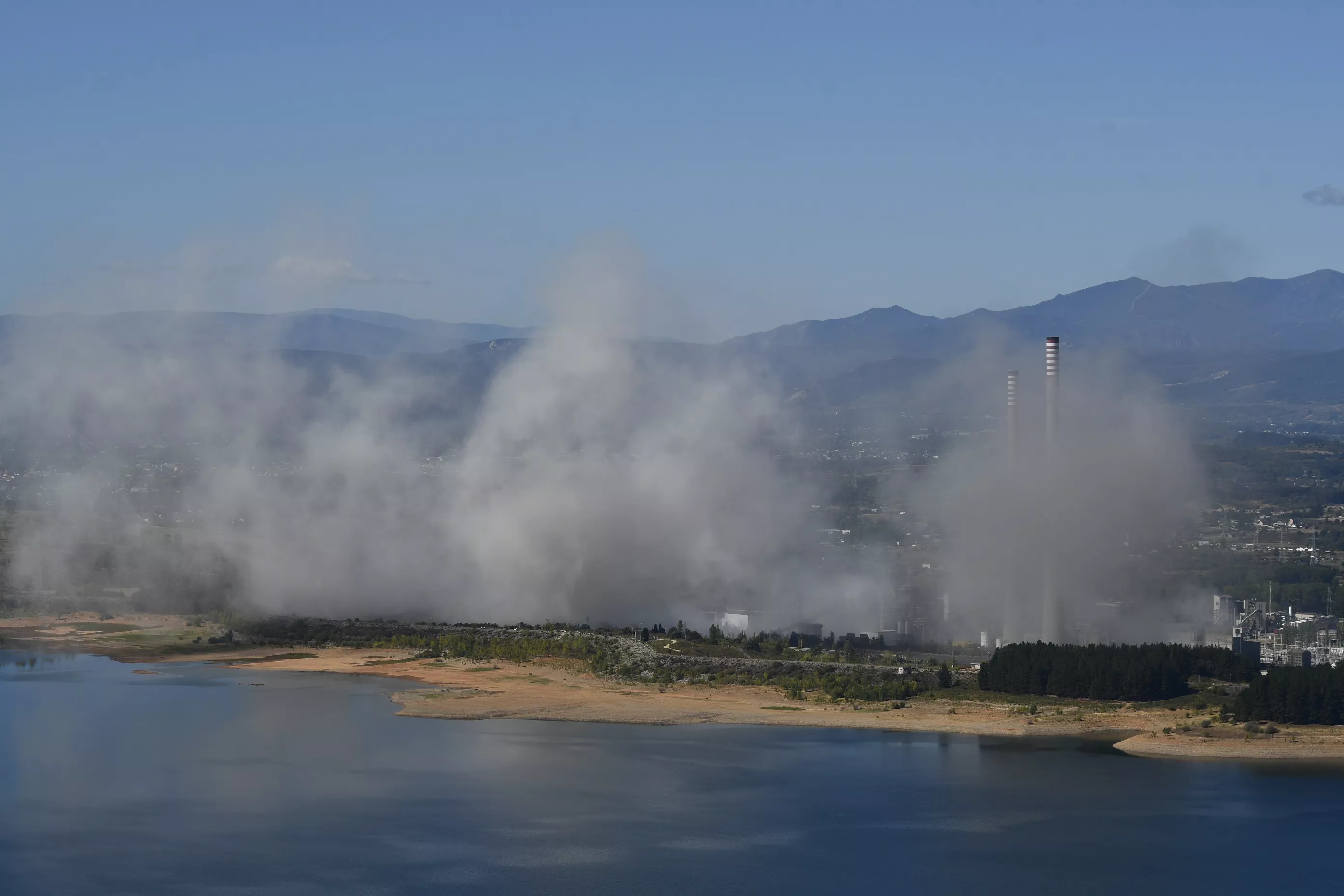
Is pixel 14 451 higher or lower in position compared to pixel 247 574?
higher

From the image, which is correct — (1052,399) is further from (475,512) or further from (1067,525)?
(475,512)

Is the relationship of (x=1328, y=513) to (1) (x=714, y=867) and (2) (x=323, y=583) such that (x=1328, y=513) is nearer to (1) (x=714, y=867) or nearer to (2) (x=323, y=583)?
(2) (x=323, y=583)

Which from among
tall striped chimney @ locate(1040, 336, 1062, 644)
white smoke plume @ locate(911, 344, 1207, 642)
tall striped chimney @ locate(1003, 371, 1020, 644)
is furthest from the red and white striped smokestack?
tall striped chimney @ locate(1003, 371, 1020, 644)

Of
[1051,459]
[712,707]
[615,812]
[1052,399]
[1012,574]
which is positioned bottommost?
[615,812]

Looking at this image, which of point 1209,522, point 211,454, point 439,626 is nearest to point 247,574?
point 439,626

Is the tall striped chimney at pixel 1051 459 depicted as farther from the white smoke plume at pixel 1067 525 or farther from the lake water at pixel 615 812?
the lake water at pixel 615 812

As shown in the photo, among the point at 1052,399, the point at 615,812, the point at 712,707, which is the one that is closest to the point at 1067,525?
the point at 1052,399
